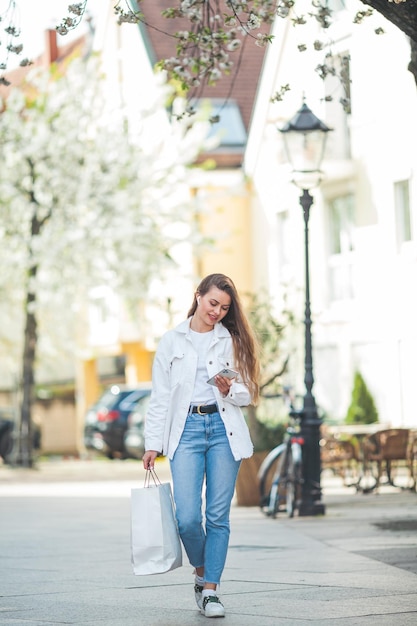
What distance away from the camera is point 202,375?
26.4 feet

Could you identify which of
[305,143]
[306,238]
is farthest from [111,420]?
[305,143]

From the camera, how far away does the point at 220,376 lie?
7.84 metres

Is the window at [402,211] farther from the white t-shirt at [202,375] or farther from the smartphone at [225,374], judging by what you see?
→ the smartphone at [225,374]

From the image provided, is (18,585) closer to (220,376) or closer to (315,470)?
(220,376)

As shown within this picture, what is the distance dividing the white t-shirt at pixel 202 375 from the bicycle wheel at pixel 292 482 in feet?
22.6

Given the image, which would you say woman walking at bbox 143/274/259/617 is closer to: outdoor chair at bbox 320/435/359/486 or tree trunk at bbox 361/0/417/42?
tree trunk at bbox 361/0/417/42

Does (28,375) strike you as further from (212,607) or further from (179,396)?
(212,607)

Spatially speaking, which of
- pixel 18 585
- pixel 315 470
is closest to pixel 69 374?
pixel 315 470

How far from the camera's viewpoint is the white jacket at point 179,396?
7914mm

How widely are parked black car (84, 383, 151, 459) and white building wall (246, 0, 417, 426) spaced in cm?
396

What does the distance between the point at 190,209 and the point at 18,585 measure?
2341 cm

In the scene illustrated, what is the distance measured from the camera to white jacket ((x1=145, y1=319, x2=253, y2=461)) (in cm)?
791

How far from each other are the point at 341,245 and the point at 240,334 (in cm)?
2079

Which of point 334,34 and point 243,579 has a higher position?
point 334,34
